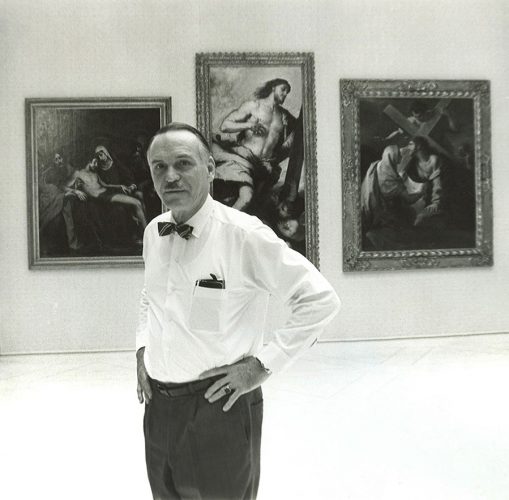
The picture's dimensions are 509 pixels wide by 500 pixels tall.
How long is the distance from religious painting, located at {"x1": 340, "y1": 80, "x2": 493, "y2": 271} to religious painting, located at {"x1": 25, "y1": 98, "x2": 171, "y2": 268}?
2.83 metres

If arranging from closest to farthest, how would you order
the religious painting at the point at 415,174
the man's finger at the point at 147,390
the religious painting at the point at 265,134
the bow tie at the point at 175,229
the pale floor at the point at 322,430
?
the bow tie at the point at 175,229 → the man's finger at the point at 147,390 → the pale floor at the point at 322,430 → the religious painting at the point at 265,134 → the religious painting at the point at 415,174

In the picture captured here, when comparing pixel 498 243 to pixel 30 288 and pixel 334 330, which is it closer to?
pixel 334 330

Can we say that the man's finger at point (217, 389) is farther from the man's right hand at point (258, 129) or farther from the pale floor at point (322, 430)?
the man's right hand at point (258, 129)

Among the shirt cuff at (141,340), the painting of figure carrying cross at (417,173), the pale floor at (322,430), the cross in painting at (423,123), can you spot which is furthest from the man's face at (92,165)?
the shirt cuff at (141,340)

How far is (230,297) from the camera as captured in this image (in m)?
1.82

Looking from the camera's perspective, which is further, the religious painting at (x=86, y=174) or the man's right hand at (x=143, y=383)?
the religious painting at (x=86, y=174)

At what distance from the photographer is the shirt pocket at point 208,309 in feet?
5.88

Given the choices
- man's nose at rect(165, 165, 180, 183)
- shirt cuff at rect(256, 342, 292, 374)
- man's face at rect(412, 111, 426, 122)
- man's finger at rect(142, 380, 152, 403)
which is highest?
man's face at rect(412, 111, 426, 122)

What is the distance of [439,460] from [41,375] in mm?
4495

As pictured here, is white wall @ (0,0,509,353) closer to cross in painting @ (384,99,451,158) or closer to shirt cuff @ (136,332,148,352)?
cross in painting @ (384,99,451,158)

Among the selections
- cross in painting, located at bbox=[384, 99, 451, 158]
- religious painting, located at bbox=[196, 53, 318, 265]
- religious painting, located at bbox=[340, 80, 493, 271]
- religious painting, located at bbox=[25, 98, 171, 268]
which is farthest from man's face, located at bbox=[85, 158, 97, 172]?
cross in painting, located at bbox=[384, 99, 451, 158]

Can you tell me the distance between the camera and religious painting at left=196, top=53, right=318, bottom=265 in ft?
24.0

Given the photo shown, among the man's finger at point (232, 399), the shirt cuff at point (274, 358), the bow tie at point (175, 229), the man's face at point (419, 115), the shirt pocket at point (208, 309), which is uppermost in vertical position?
the man's face at point (419, 115)

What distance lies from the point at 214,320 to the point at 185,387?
28cm
